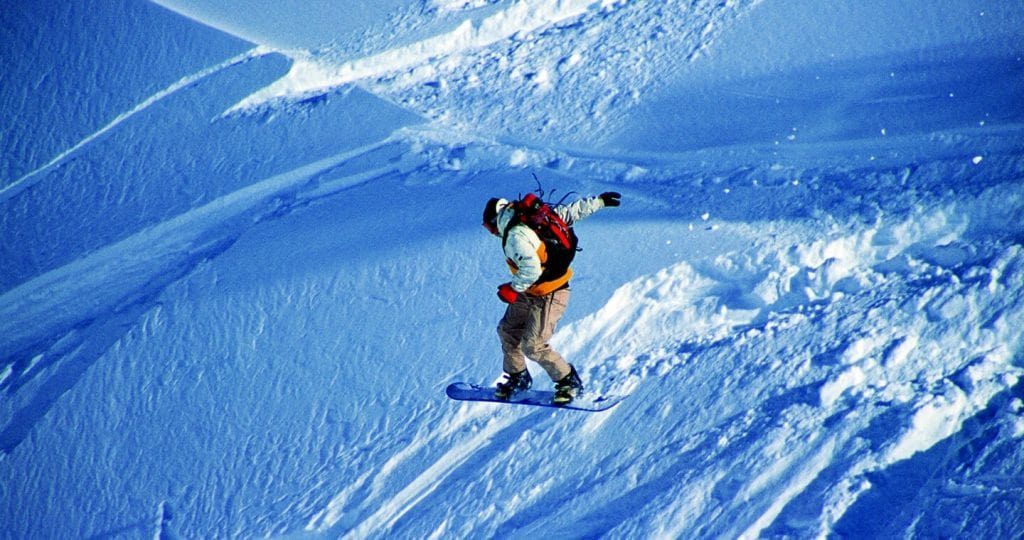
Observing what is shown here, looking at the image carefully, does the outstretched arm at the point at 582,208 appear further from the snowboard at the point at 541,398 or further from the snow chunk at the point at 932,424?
the snow chunk at the point at 932,424

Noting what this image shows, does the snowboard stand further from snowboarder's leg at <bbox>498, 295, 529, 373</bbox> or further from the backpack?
the backpack

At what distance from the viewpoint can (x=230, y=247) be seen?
6738 mm

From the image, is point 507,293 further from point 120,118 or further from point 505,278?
point 120,118

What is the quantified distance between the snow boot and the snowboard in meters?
0.03

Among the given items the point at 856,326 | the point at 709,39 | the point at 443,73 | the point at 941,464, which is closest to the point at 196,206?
the point at 443,73

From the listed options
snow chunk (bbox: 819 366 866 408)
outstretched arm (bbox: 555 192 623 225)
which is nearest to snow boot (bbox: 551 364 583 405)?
outstretched arm (bbox: 555 192 623 225)

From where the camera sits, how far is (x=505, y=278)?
5.78 metres

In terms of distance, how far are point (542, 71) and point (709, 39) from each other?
1621 millimetres

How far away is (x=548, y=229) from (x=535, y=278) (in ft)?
0.82

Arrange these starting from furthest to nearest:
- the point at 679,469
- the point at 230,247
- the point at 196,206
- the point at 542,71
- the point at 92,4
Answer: the point at 92,4 < the point at 542,71 < the point at 196,206 < the point at 230,247 < the point at 679,469

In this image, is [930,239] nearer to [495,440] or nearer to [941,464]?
[941,464]

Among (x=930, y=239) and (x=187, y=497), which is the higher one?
(x=187, y=497)

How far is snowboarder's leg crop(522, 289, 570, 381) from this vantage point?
4.30 metres

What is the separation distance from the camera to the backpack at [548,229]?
3.95 metres
